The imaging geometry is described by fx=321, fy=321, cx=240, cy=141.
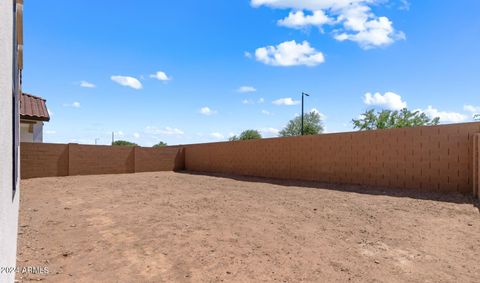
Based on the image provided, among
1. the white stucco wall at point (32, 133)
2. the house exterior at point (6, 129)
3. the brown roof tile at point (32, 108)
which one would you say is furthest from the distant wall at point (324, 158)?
the house exterior at point (6, 129)

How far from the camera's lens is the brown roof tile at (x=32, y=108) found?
9417 millimetres

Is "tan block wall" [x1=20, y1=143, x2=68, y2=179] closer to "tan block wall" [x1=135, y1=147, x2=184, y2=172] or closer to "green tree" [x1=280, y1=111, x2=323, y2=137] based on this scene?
"tan block wall" [x1=135, y1=147, x2=184, y2=172]

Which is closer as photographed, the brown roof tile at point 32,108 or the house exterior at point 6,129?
the house exterior at point 6,129

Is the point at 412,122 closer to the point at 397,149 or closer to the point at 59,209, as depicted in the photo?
the point at 397,149

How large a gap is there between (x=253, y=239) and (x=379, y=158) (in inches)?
284

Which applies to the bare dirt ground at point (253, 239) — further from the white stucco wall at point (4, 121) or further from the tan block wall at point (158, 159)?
the tan block wall at point (158, 159)

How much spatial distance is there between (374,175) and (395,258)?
22.6 feet

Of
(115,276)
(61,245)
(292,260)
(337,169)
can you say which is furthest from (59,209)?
(337,169)

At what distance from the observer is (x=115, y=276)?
3920 mm

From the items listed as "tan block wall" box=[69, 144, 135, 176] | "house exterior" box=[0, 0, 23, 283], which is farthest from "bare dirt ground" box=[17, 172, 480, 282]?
"tan block wall" box=[69, 144, 135, 176]

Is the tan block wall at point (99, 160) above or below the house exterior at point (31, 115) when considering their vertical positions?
below

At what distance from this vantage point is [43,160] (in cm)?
1541

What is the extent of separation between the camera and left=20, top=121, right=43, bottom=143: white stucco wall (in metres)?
11.9

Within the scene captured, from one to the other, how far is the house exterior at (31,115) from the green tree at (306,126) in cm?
2991
